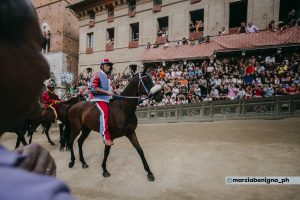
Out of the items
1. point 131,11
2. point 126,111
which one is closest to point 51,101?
point 126,111

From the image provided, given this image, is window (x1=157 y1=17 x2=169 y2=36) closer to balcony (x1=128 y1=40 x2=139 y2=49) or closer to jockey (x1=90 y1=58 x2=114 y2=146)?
balcony (x1=128 y1=40 x2=139 y2=49)

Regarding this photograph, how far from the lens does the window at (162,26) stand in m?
22.1

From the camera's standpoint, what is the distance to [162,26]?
2341cm

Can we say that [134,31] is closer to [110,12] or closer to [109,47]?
[109,47]

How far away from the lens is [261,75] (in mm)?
13148

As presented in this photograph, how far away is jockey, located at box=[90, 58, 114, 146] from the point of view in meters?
5.70

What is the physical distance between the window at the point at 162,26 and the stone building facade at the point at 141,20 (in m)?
0.09

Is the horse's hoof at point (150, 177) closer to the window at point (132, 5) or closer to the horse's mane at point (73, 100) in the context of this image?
the horse's mane at point (73, 100)

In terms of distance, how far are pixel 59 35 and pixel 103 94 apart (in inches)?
1051

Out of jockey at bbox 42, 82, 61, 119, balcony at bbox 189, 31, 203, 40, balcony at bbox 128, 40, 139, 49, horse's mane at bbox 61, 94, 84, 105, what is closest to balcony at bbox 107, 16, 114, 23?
balcony at bbox 128, 40, 139, 49

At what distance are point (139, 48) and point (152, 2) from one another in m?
4.63

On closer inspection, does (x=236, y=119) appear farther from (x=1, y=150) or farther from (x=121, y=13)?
(x=121, y=13)

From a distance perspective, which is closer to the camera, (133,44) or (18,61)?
(18,61)

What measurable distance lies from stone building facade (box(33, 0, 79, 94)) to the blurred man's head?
99.2 ft
